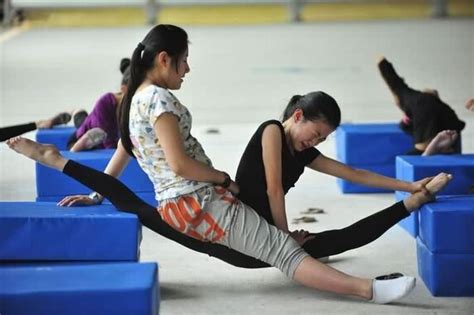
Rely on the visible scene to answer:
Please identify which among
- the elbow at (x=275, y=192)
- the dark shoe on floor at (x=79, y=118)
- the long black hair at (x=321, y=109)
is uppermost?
the long black hair at (x=321, y=109)

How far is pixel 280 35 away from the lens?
40.6ft

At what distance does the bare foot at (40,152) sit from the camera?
3328mm

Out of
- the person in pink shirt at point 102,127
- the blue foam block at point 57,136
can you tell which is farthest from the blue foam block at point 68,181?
the blue foam block at point 57,136

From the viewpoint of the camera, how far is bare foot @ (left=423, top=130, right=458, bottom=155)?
14.5 ft

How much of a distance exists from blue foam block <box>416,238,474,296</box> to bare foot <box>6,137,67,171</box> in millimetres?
1334

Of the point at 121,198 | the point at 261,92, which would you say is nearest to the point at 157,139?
the point at 121,198

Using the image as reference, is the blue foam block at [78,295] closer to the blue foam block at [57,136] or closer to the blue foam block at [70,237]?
the blue foam block at [70,237]

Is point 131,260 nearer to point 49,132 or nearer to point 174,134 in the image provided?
point 174,134

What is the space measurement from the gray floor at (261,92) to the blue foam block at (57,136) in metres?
0.27

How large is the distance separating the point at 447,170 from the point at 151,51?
1.52 m

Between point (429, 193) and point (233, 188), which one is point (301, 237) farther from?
point (429, 193)

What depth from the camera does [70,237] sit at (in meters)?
3.15

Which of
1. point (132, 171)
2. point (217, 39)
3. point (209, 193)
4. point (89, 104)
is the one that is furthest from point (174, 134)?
point (217, 39)

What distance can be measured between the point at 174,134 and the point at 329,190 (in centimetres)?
207
